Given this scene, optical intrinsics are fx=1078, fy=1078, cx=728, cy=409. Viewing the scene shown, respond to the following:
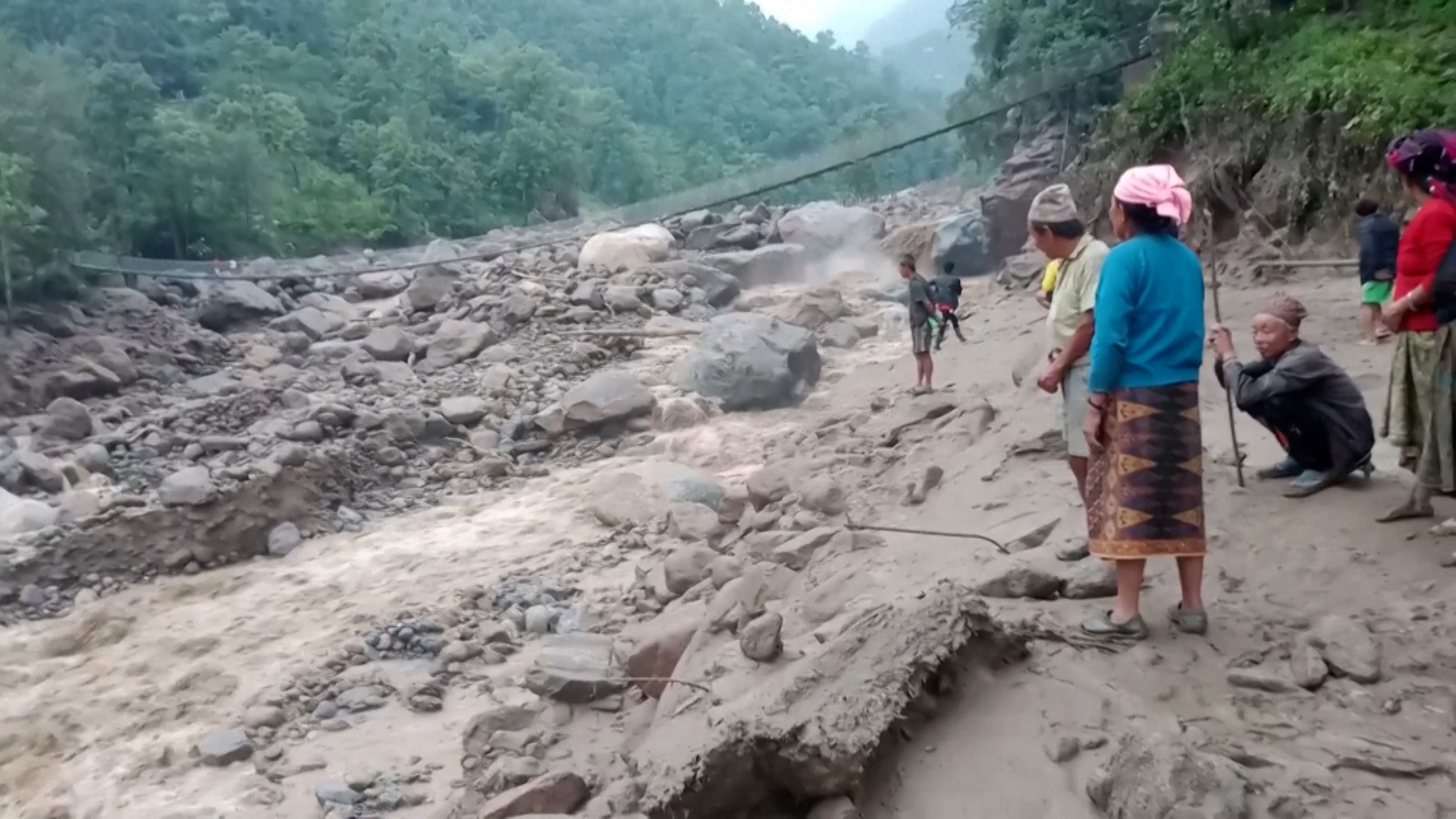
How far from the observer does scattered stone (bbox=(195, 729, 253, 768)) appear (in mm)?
4938

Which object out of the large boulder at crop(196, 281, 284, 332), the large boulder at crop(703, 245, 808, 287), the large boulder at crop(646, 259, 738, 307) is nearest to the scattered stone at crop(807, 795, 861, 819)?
the large boulder at crop(646, 259, 738, 307)

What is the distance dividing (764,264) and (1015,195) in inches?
194

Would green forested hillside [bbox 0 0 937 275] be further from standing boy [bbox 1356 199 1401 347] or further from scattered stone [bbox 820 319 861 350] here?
standing boy [bbox 1356 199 1401 347]

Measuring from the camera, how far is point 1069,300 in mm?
3514

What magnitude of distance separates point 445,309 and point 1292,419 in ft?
48.7

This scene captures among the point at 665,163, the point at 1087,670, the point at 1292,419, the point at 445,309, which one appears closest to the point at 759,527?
the point at 1292,419

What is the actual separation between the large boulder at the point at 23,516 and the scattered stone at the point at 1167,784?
8.73 m

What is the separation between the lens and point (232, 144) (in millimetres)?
22797

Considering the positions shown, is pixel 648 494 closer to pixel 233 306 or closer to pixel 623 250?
pixel 623 250

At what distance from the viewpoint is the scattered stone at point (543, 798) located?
3213 millimetres

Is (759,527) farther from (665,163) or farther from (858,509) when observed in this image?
(665,163)

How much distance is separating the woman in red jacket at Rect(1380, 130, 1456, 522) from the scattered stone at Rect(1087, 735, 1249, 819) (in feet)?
5.21

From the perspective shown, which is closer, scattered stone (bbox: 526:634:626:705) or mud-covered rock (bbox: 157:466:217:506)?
scattered stone (bbox: 526:634:626:705)

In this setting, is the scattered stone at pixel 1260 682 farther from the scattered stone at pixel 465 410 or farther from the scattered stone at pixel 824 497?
the scattered stone at pixel 465 410
